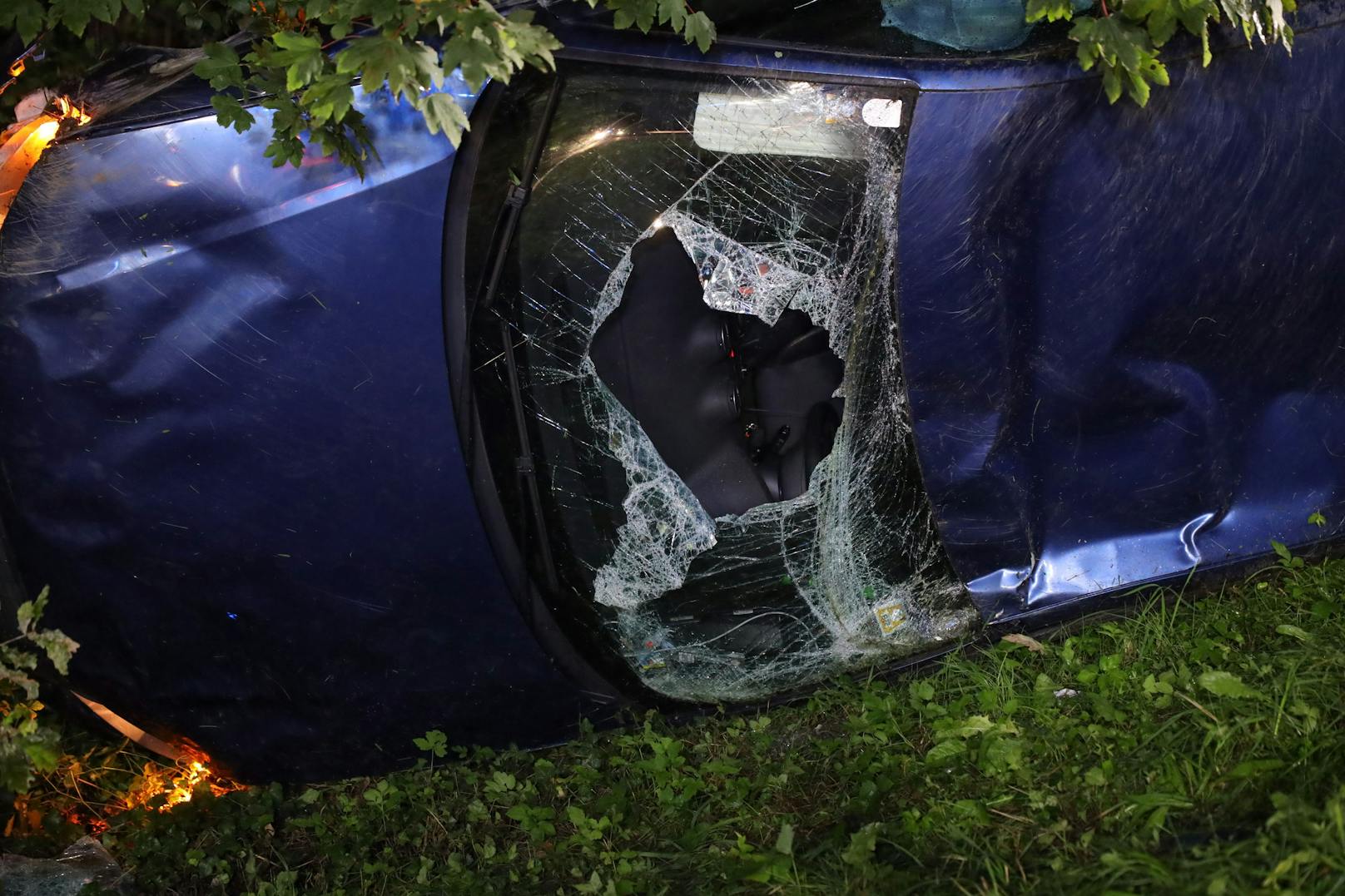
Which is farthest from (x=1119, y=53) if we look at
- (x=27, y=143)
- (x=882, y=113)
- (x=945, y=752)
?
(x=27, y=143)

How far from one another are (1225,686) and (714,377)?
134 centimetres

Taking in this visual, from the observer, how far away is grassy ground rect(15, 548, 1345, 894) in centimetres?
209

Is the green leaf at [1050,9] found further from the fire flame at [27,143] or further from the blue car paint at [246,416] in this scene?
the fire flame at [27,143]

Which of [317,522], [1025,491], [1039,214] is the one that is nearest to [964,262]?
[1039,214]

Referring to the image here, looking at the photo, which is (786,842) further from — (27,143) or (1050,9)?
(27,143)

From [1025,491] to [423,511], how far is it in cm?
132

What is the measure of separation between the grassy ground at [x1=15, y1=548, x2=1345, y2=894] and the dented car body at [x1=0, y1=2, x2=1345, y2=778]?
12 centimetres

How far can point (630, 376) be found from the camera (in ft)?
9.18

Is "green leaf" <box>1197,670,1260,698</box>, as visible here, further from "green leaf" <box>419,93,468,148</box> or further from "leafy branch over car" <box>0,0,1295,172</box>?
"green leaf" <box>419,93,468,148</box>

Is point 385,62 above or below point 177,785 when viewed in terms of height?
above

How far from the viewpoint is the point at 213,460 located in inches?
93.4

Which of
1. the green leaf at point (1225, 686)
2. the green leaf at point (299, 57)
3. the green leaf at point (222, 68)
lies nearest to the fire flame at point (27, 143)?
the green leaf at point (222, 68)

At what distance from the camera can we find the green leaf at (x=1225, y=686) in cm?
230

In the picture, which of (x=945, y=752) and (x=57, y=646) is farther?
(x=945, y=752)
